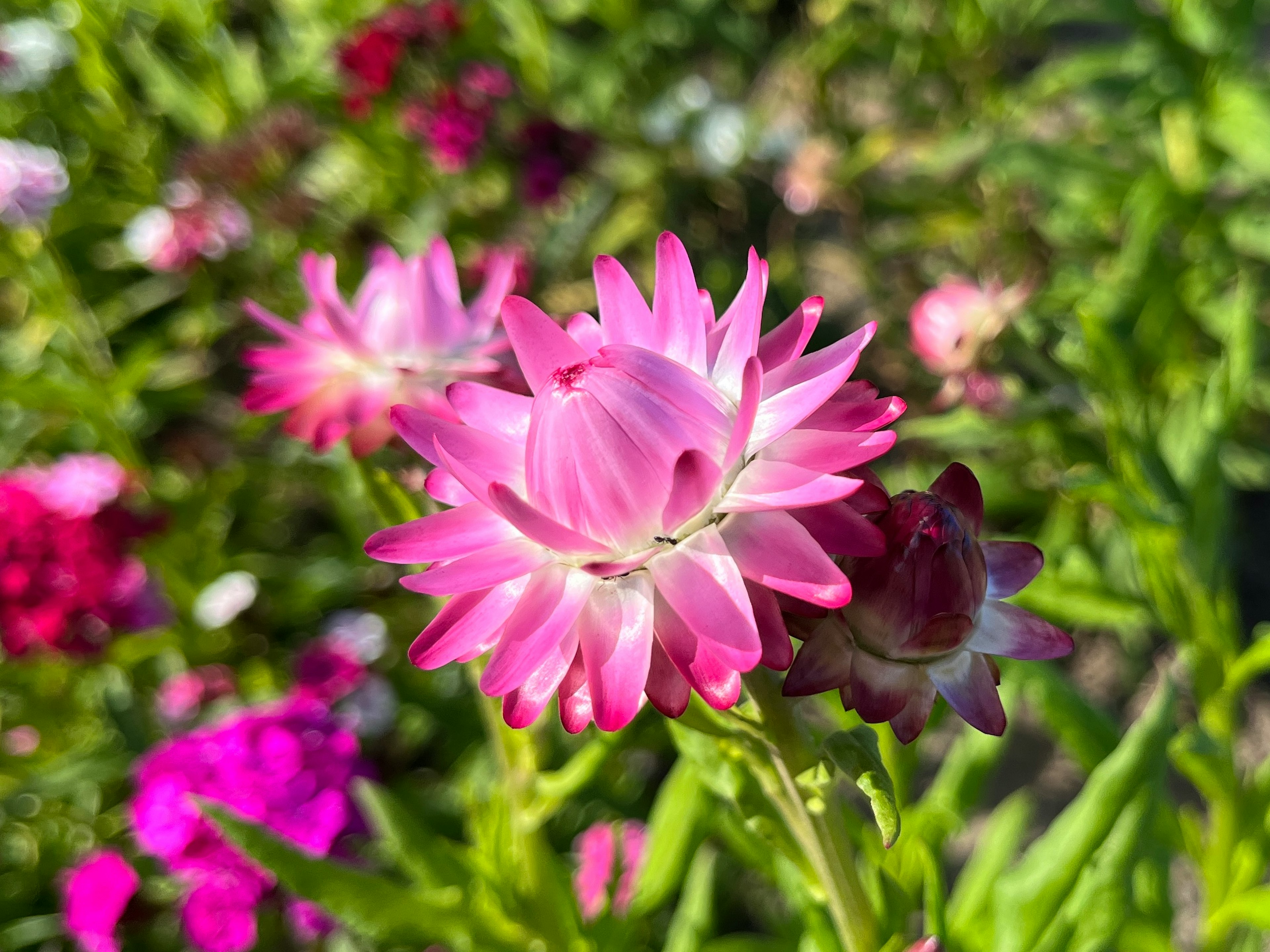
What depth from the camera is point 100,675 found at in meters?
1.95

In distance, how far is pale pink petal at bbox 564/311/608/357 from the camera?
70 cm

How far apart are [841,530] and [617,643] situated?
0.48 feet

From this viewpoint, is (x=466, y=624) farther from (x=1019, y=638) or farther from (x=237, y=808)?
(x=237, y=808)

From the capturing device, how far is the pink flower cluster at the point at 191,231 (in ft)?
7.25

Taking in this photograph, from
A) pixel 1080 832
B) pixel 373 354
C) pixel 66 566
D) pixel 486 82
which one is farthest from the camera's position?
pixel 486 82

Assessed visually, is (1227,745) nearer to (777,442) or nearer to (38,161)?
(777,442)

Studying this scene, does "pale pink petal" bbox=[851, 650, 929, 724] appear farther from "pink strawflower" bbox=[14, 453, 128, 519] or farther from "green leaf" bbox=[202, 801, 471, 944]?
"pink strawflower" bbox=[14, 453, 128, 519]

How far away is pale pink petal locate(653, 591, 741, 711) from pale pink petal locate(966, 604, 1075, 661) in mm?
174

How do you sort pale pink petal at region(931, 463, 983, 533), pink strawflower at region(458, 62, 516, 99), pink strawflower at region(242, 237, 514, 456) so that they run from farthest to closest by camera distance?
pink strawflower at region(458, 62, 516, 99)
pink strawflower at region(242, 237, 514, 456)
pale pink petal at region(931, 463, 983, 533)

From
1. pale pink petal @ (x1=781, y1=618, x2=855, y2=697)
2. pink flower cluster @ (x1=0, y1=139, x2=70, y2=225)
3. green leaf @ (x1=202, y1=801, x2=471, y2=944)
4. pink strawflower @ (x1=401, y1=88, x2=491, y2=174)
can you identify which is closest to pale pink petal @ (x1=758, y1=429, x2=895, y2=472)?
pale pink petal @ (x1=781, y1=618, x2=855, y2=697)

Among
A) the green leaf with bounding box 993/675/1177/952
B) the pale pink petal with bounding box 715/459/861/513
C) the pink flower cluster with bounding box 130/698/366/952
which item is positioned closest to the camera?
the pale pink petal with bounding box 715/459/861/513

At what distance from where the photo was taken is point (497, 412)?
0.68 meters

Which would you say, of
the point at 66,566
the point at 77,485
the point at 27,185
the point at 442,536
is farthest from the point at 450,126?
the point at 442,536

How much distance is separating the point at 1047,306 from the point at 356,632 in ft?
5.02
